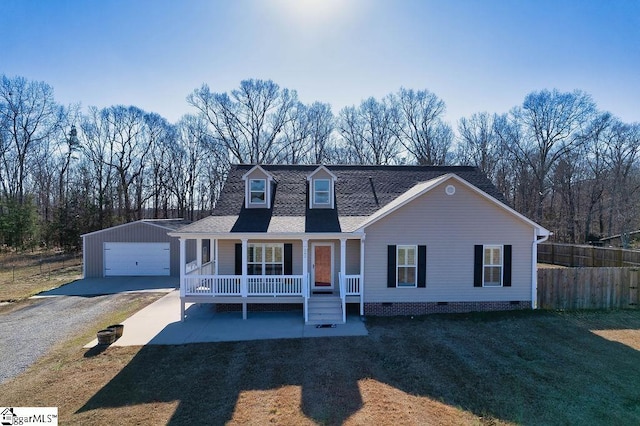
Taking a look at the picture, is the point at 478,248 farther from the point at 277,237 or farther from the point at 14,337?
the point at 14,337

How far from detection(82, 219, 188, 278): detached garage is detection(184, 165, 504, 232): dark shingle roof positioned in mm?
7976

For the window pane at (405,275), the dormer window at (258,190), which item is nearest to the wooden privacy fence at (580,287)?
the window pane at (405,275)

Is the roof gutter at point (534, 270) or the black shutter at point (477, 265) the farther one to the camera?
the roof gutter at point (534, 270)

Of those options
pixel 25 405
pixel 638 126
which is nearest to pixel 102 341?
pixel 25 405

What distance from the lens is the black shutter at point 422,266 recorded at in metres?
12.3

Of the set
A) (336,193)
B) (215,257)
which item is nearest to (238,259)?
(215,257)

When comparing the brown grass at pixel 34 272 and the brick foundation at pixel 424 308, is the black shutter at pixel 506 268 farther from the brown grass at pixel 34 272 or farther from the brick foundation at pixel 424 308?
the brown grass at pixel 34 272

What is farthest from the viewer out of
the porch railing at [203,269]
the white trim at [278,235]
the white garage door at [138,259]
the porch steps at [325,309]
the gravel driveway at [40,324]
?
the white garage door at [138,259]

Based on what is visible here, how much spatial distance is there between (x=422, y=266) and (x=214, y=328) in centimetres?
759

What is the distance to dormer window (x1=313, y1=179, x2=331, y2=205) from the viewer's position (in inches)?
579

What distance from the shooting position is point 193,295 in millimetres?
11984

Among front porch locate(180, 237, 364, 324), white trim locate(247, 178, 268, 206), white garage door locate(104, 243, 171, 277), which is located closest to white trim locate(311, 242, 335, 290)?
front porch locate(180, 237, 364, 324)

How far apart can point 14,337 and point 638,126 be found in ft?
160

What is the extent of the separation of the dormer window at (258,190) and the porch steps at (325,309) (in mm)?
4919
